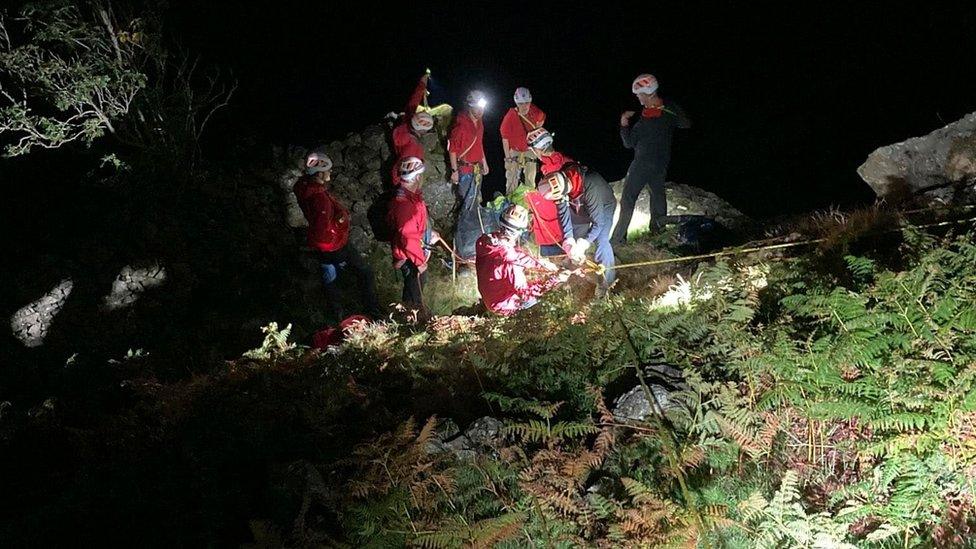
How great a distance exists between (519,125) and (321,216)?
4590 millimetres

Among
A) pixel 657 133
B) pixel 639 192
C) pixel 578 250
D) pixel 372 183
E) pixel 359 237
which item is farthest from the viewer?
pixel 372 183

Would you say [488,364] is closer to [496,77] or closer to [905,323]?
[905,323]

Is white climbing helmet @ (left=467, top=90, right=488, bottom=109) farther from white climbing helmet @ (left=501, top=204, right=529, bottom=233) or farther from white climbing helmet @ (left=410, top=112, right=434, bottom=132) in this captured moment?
white climbing helmet @ (left=501, top=204, right=529, bottom=233)

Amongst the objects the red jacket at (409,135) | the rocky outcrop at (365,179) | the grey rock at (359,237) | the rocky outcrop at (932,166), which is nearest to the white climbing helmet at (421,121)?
the red jacket at (409,135)

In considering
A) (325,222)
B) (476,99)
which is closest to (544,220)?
(476,99)

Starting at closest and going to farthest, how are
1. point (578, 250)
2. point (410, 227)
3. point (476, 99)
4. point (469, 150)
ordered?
point (410, 227)
point (578, 250)
point (476, 99)
point (469, 150)

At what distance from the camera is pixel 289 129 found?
1769 centimetres

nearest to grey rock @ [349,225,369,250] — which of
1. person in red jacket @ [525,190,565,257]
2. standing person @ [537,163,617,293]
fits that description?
person in red jacket @ [525,190,565,257]

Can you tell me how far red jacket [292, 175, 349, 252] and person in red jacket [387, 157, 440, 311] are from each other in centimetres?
84

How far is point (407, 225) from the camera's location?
29.1ft

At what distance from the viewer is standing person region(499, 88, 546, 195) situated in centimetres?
1095

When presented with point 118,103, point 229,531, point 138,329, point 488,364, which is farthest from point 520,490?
point 118,103

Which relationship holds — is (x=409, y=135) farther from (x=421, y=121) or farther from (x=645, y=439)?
(x=645, y=439)

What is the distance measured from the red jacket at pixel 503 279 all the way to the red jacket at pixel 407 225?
1.73 m
